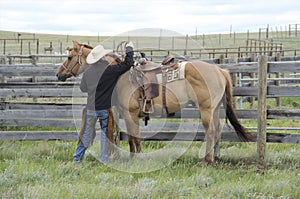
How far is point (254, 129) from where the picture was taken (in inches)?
386

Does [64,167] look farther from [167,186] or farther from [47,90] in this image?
[47,90]

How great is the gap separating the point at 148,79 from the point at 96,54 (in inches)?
36.4

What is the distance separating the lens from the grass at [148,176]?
214 inches

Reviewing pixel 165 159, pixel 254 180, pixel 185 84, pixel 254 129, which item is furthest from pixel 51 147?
pixel 254 129

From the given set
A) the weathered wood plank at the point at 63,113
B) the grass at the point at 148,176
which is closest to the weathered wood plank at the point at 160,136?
the grass at the point at 148,176

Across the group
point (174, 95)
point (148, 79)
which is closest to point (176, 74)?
point (174, 95)

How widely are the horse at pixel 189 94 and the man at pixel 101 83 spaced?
0.22 metres

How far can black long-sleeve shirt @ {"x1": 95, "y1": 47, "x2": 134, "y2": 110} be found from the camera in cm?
706

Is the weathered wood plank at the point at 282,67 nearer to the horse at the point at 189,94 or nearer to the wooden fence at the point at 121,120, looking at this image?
the wooden fence at the point at 121,120

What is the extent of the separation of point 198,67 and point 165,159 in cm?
157

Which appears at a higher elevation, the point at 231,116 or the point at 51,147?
the point at 231,116

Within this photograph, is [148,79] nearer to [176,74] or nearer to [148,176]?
[176,74]

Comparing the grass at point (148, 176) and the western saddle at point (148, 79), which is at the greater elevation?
the western saddle at point (148, 79)

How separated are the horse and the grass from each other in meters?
0.44
